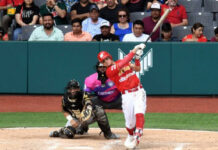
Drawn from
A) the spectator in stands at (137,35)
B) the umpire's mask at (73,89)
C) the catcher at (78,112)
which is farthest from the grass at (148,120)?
the spectator in stands at (137,35)

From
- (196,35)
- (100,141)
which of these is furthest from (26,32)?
(100,141)

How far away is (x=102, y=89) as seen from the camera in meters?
11.5

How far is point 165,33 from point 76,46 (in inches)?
90.2

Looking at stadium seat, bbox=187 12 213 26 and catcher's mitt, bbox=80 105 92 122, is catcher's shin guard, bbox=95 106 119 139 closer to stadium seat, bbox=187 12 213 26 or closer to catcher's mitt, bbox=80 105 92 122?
catcher's mitt, bbox=80 105 92 122

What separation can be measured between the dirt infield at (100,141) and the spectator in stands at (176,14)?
19.1 ft

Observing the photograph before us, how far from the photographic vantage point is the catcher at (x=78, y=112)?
1021cm

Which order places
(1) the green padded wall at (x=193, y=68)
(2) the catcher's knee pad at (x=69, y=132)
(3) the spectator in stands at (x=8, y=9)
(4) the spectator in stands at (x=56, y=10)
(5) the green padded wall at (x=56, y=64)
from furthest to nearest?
1. (3) the spectator in stands at (x=8, y=9)
2. (4) the spectator in stands at (x=56, y=10)
3. (5) the green padded wall at (x=56, y=64)
4. (1) the green padded wall at (x=193, y=68)
5. (2) the catcher's knee pad at (x=69, y=132)

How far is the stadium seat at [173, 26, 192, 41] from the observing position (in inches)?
645

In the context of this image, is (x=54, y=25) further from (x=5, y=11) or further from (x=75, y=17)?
(x=5, y=11)

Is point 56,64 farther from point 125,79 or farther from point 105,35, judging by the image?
point 125,79

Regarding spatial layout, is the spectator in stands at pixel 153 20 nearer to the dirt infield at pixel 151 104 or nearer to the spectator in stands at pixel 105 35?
the spectator in stands at pixel 105 35

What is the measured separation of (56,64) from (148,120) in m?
3.79

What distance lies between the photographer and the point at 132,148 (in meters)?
9.09

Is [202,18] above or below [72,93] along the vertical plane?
above
